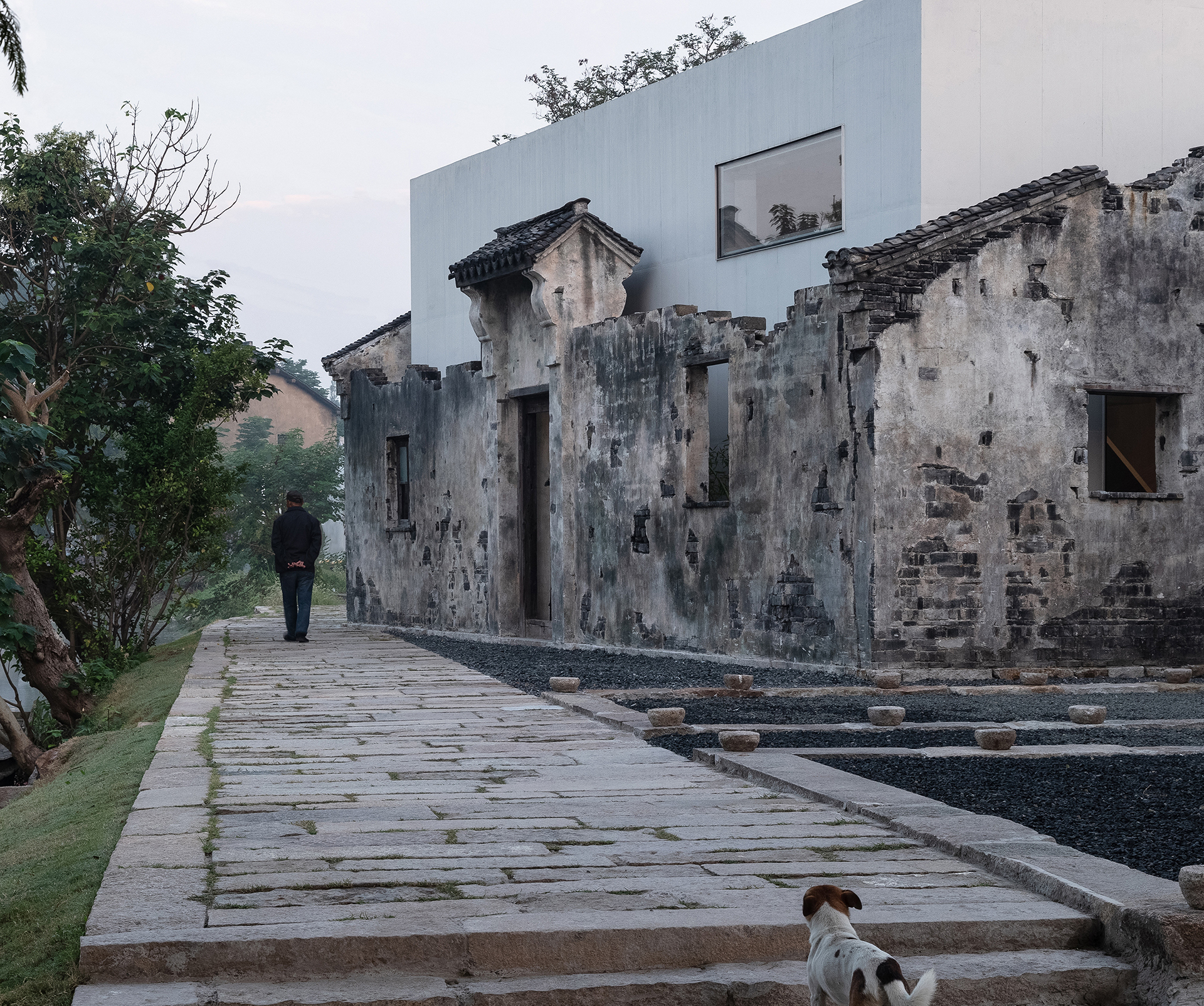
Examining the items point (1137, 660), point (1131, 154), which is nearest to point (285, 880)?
point (1137, 660)

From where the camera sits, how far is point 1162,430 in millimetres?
13562

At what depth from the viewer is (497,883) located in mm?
4395

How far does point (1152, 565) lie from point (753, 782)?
814 centimetres

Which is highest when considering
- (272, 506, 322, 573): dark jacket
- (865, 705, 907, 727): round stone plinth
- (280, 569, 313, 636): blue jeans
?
(272, 506, 322, 573): dark jacket

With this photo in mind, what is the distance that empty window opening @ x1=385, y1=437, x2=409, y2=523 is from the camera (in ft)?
66.7

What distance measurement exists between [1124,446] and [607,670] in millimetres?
5715

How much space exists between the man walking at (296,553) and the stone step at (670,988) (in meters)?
12.0

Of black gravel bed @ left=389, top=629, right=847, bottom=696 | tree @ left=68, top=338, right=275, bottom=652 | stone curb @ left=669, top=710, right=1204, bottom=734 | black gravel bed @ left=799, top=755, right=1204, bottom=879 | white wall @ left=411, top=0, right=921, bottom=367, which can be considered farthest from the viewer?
tree @ left=68, top=338, right=275, bottom=652

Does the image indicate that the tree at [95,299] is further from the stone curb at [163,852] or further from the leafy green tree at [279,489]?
the leafy green tree at [279,489]

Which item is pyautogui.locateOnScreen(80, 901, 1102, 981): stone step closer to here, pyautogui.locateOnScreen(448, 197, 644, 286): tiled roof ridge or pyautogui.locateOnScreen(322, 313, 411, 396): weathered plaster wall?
pyautogui.locateOnScreen(448, 197, 644, 286): tiled roof ridge

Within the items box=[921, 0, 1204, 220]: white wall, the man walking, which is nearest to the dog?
box=[921, 0, 1204, 220]: white wall

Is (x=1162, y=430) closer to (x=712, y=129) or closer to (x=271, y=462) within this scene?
(x=712, y=129)

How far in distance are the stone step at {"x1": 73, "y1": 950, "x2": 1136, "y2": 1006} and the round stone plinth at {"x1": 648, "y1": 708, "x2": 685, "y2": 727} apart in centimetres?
417

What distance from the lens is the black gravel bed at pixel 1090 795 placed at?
525 centimetres
